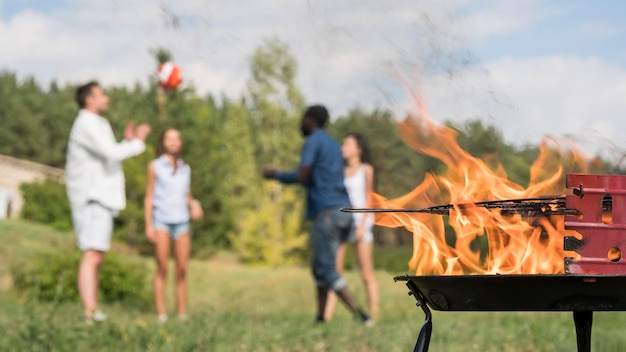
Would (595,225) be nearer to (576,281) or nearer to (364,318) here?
(576,281)

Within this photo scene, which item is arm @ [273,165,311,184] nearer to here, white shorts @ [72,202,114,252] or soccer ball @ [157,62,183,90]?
white shorts @ [72,202,114,252]

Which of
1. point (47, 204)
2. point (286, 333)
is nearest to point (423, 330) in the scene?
point (286, 333)

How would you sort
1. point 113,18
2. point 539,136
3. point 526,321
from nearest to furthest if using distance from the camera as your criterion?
1. point 539,136
2. point 113,18
3. point 526,321

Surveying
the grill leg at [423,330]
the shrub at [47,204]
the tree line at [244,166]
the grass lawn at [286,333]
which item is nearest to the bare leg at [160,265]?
the grass lawn at [286,333]

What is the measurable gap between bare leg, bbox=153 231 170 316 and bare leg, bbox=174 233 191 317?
4.0 inches

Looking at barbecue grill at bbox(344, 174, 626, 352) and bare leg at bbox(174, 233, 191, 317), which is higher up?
barbecue grill at bbox(344, 174, 626, 352)

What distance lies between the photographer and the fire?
140 inches

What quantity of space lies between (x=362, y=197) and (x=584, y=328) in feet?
19.2

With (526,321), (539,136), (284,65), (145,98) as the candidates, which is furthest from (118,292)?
(145,98)

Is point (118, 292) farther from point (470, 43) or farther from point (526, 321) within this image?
point (470, 43)

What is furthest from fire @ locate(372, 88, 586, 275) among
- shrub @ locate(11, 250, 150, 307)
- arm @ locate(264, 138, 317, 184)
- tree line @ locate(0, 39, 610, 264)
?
tree line @ locate(0, 39, 610, 264)

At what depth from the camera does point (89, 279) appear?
7.49 m

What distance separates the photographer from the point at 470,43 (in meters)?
4.55

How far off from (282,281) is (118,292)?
253 inches
